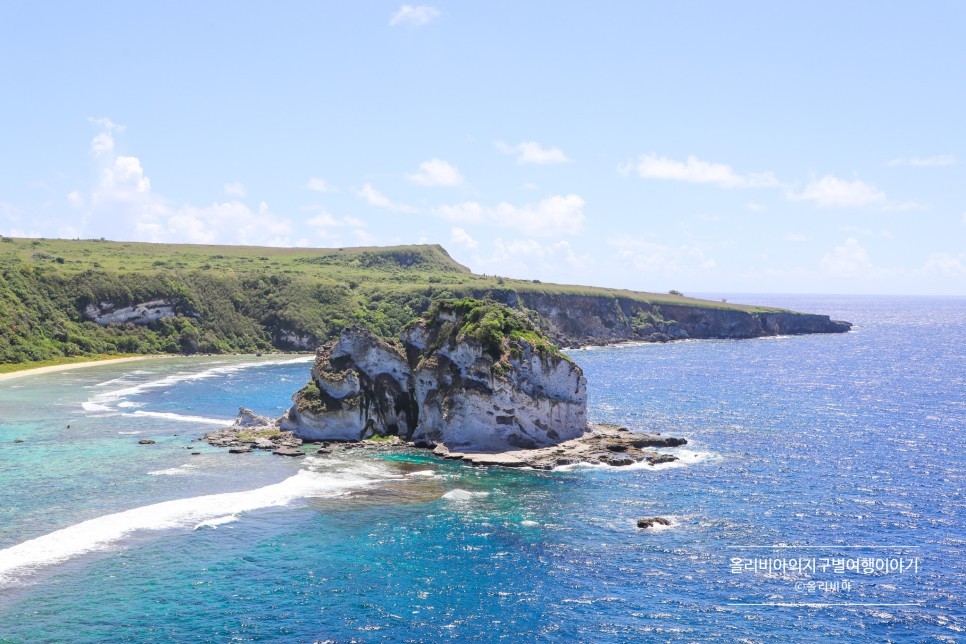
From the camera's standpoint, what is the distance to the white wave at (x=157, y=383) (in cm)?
12594

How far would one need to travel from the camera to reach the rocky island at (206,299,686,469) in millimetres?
94062

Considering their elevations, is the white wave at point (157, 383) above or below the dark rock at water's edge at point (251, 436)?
above

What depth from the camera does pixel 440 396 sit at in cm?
9888

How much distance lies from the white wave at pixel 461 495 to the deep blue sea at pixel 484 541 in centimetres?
37

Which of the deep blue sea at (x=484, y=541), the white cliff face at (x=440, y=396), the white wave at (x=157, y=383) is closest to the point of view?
the deep blue sea at (x=484, y=541)

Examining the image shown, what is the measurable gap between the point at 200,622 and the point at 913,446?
279 feet

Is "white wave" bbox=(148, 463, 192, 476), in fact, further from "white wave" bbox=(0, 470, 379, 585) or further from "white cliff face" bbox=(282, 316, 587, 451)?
"white cliff face" bbox=(282, 316, 587, 451)

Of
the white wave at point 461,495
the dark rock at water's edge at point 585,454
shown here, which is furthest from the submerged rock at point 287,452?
the white wave at point 461,495

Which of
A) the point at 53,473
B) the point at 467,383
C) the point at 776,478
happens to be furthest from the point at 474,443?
the point at 53,473

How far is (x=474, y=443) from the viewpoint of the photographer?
313ft

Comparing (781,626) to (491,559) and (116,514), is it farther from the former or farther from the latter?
(116,514)

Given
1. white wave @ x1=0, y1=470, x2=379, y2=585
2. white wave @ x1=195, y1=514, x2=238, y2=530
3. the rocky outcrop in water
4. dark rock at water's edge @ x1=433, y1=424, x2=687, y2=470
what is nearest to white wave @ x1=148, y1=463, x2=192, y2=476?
white wave @ x1=0, y1=470, x2=379, y2=585

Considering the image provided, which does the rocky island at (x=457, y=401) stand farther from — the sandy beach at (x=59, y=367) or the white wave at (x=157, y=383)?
the sandy beach at (x=59, y=367)

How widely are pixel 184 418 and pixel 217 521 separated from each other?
53864mm
